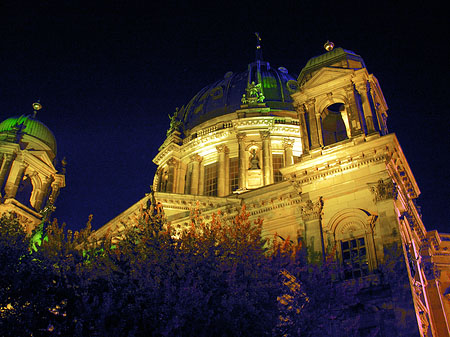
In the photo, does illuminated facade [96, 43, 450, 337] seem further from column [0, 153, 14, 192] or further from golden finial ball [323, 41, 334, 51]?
column [0, 153, 14, 192]

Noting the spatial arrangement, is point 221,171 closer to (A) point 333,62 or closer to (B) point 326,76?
(B) point 326,76

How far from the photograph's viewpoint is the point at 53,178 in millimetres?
39656

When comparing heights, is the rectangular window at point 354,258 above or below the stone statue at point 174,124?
below

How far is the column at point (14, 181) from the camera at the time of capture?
35062 mm

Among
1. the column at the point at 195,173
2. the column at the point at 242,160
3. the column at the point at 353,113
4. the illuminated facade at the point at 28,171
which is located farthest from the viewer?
the illuminated facade at the point at 28,171

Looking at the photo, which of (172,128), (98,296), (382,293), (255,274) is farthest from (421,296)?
(172,128)

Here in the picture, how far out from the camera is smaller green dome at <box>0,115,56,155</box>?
39.5m

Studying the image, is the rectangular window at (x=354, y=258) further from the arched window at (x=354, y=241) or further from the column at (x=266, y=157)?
the column at (x=266, y=157)

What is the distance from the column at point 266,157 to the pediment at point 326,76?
10.0m

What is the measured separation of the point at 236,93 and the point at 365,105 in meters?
19.8

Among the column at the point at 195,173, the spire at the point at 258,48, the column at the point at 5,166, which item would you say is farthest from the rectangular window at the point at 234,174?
the column at the point at 5,166

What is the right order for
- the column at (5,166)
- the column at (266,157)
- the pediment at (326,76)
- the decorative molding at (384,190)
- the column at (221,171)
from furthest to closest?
the column at (5,166) → the column at (221,171) → the column at (266,157) → the pediment at (326,76) → the decorative molding at (384,190)

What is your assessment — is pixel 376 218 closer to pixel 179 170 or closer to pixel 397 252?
pixel 397 252

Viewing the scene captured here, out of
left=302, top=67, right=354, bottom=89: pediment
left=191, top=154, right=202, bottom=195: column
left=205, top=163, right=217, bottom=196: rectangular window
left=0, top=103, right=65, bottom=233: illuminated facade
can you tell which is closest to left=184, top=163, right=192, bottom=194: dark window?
left=191, top=154, right=202, bottom=195: column
